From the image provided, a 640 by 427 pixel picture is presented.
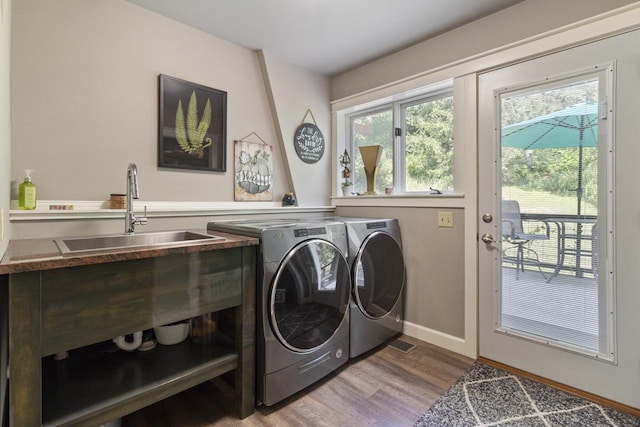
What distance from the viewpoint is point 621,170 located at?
61.8 inches

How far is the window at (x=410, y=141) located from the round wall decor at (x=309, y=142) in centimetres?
39

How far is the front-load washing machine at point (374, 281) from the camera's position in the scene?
2057 millimetres

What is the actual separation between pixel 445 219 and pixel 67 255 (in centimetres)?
217

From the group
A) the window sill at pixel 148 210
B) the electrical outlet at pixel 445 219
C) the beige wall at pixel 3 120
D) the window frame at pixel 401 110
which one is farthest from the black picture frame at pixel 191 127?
the electrical outlet at pixel 445 219

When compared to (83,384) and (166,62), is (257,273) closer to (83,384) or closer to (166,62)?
(83,384)

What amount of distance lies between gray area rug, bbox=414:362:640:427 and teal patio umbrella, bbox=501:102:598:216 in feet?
3.39

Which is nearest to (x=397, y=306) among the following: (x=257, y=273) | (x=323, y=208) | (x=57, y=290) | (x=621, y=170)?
(x=323, y=208)

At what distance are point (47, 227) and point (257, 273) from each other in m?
1.11

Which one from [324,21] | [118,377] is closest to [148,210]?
[118,377]

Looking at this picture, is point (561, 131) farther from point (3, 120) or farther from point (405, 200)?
point (3, 120)

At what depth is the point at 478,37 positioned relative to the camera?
6.81 feet

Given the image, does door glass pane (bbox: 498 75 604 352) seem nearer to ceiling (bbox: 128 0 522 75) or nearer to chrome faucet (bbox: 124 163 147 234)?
ceiling (bbox: 128 0 522 75)

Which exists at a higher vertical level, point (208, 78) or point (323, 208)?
point (208, 78)

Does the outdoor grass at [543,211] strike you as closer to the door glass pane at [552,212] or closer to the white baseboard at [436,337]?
the door glass pane at [552,212]
